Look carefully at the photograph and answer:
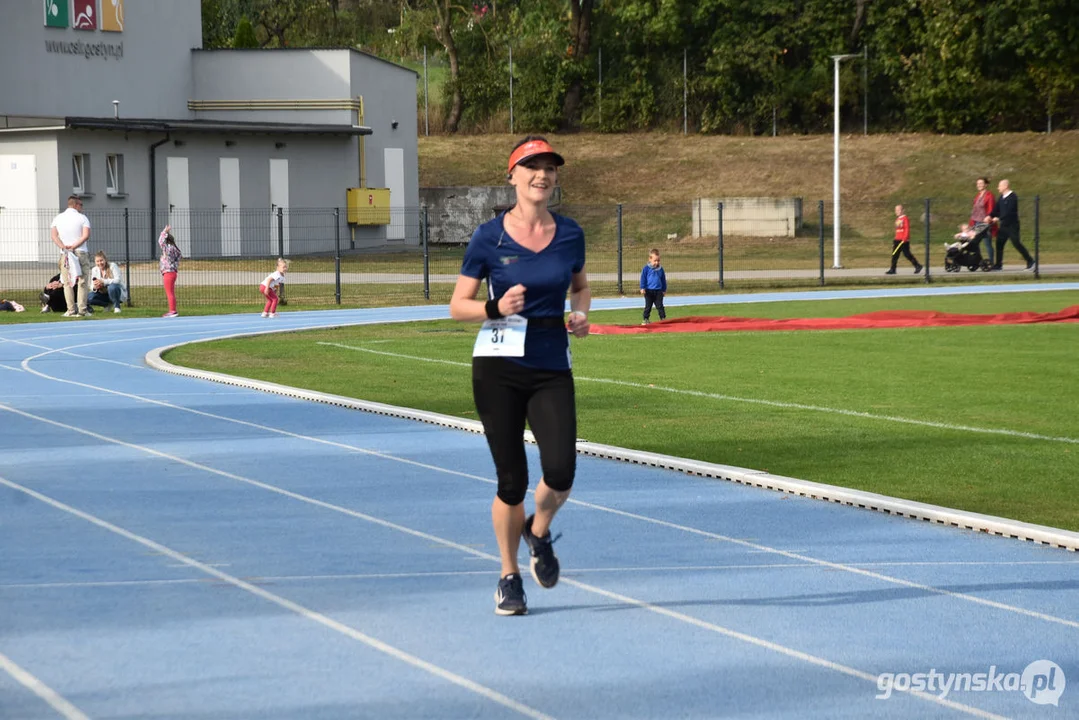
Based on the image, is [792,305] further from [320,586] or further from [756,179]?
[756,179]

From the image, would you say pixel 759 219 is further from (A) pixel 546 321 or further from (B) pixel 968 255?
(A) pixel 546 321

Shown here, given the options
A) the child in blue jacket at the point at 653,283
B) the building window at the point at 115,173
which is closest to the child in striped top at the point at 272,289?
the child in blue jacket at the point at 653,283

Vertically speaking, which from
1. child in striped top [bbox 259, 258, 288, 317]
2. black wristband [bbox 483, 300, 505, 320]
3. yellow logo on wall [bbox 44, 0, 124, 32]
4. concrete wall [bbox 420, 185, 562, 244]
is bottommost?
child in striped top [bbox 259, 258, 288, 317]

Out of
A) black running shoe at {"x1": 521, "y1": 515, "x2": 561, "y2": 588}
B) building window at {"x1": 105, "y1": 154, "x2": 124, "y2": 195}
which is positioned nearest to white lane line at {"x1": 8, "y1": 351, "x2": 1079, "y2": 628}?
black running shoe at {"x1": 521, "y1": 515, "x2": 561, "y2": 588}

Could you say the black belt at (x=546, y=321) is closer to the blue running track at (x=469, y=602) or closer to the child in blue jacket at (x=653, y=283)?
the blue running track at (x=469, y=602)

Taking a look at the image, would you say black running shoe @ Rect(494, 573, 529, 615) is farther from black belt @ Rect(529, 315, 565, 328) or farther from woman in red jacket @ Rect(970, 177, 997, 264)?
woman in red jacket @ Rect(970, 177, 997, 264)

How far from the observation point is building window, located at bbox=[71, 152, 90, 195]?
45000 mm

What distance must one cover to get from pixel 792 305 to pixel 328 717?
1014 inches

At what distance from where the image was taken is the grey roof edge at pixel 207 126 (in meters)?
44.4

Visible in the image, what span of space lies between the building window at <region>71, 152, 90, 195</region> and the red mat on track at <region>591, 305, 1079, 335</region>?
2539 cm

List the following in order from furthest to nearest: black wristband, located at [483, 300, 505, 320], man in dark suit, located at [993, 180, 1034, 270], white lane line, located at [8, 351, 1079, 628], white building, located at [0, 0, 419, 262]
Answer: white building, located at [0, 0, 419, 262], man in dark suit, located at [993, 180, 1034, 270], white lane line, located at [8, 351, 1079, 628], black wristband, located at [483, 300, 505, 320]

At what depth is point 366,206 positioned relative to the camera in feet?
174

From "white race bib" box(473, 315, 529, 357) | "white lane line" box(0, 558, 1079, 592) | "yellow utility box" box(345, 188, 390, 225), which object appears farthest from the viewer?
"yellow utility box" box(345, 188, 390, 225)

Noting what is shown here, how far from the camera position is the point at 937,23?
65.8 metres
